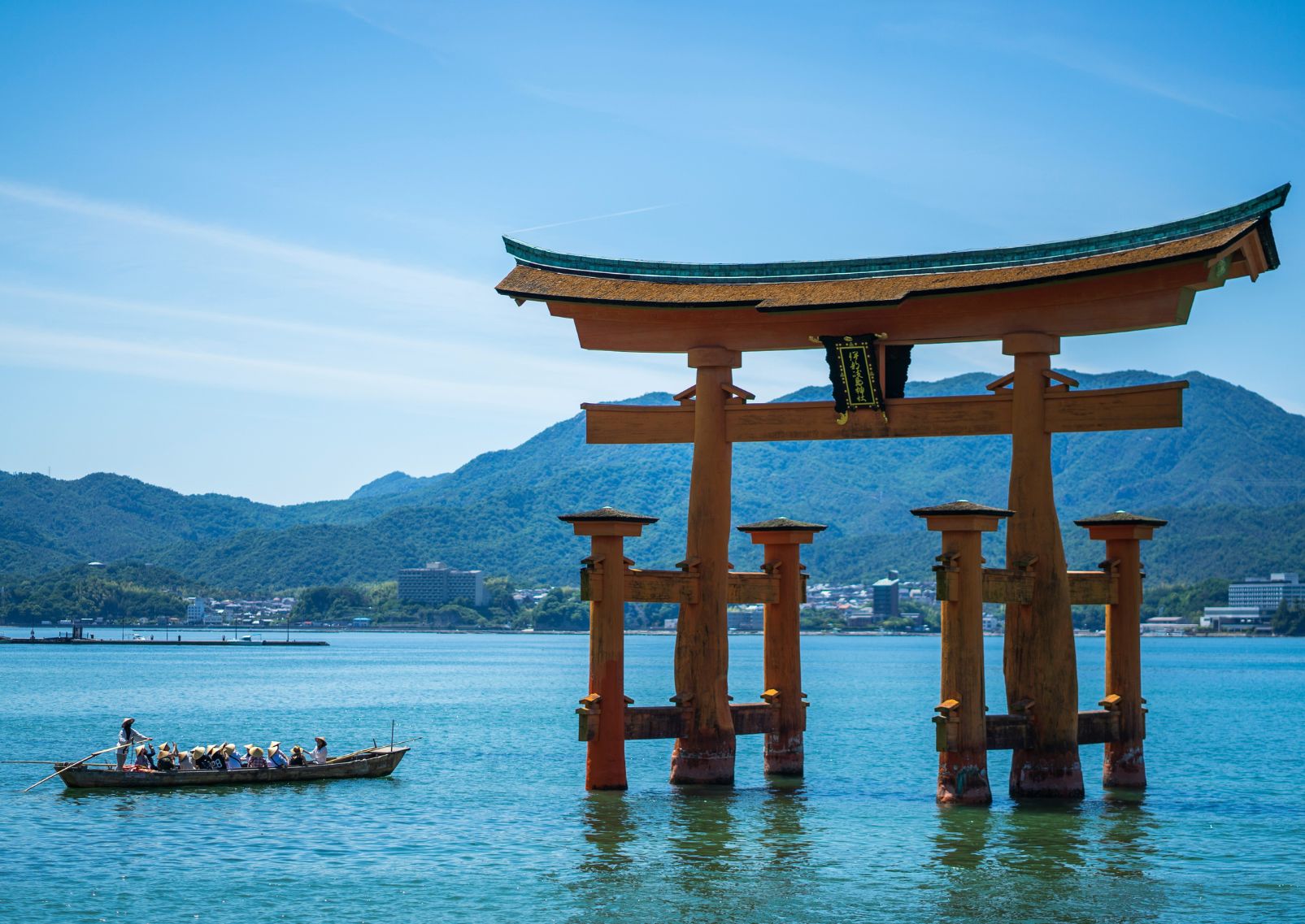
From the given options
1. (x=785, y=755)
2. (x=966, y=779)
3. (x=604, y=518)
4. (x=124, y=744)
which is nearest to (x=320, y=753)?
(x=124, y=744)

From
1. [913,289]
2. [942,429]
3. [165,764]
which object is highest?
[913,289]

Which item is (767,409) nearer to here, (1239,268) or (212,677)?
(1239,268)

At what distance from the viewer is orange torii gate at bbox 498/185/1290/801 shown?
22.3m

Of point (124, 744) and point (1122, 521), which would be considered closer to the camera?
point (1122, 521)

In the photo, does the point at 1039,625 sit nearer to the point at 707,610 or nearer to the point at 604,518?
the point at 707,610

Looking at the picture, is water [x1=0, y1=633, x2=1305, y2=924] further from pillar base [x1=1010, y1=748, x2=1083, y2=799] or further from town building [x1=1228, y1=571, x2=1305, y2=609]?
town building [x1=1228, y1=571, x2=1305, y2=609]

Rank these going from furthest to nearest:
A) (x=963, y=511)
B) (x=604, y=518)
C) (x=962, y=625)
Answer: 1. (x=604, y=518)
2. (x=962, y=625)
3. (x=963, y=511)

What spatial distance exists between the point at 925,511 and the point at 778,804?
6130 millimetres

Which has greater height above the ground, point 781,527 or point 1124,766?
point 781,527

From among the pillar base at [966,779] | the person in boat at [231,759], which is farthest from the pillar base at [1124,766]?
the person in boat at [231,759]

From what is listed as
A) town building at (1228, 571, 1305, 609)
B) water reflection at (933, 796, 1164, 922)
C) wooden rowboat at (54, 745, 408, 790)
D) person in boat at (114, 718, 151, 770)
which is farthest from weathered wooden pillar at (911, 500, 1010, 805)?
town building at (1228, 571, 1305, 609)

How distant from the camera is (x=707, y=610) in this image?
989 inches

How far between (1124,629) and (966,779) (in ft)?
14.6

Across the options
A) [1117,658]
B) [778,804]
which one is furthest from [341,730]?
[1117,658]
